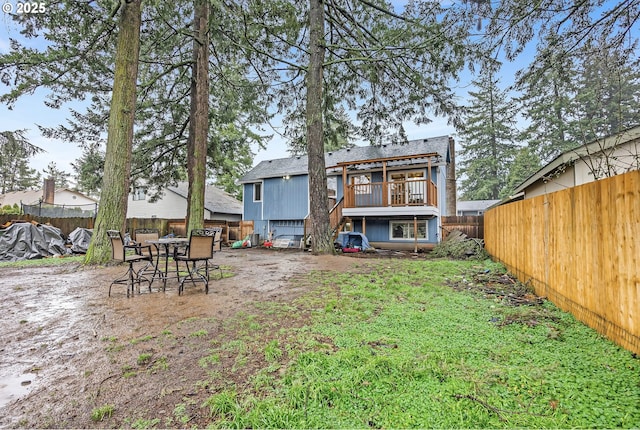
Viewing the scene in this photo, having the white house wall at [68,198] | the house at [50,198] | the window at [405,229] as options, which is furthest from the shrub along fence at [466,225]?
the white house wall at [68,198]

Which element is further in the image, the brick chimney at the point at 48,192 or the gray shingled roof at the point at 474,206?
the gray shingled roof at the point at 474,206

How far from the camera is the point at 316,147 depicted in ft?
31.5

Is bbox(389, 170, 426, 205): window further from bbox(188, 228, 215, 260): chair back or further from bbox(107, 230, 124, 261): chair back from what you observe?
bbox(107, 230, 124, 261): chair back

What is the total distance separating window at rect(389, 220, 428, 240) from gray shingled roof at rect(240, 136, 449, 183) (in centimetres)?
327

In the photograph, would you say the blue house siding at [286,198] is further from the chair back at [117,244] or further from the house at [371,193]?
the chair back at [117,244]

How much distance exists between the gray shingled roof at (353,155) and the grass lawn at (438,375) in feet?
36.4

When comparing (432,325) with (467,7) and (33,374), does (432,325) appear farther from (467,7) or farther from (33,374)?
(467,7)

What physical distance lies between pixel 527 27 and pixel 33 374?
754 cm

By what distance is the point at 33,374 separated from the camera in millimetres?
2234

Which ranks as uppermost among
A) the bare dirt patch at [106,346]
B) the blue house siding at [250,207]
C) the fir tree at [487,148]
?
the fir tree at [487,148]

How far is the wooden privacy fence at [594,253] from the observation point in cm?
234

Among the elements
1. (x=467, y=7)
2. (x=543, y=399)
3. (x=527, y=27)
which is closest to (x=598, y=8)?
(x=527, y=27)

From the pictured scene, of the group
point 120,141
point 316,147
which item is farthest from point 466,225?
point 120,141

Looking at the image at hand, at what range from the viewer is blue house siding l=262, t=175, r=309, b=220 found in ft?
52.8
